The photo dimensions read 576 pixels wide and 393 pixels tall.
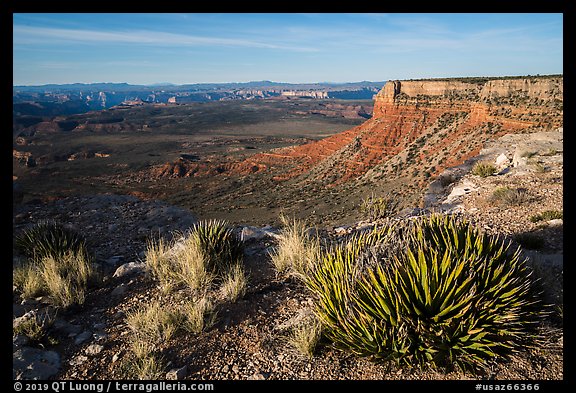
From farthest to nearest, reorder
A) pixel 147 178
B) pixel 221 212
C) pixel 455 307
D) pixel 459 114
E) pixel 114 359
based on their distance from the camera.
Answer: pixel 147 178 < pixel 459 114 < pixel 221 212 < pixel 114 359 < pixel 455 307

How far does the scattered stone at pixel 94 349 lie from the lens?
3.95 metres

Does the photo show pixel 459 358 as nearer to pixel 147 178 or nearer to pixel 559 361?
pixel 559 361

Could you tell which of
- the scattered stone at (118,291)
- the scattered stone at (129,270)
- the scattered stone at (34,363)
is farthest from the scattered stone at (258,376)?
the scattered stone at (129,270)

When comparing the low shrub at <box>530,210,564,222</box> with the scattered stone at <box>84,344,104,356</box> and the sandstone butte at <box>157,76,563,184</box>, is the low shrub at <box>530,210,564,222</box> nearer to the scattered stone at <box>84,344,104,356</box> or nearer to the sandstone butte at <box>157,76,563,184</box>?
the scattered stone at <box>84,344,104,356</box>

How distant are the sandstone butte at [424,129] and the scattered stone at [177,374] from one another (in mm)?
24348

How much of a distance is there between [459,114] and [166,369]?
3563 centimetres

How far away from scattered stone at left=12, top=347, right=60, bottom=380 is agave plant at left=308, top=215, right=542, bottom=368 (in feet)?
10.2

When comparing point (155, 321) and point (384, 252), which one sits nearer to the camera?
point (384, 252)

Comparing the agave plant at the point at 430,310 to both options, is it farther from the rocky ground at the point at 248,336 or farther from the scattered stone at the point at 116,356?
the scattered stone at the point at 116,356

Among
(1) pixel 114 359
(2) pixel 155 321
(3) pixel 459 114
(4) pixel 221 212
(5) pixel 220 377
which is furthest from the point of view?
(3) pixel 459 114

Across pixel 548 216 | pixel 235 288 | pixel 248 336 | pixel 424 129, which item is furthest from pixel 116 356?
pixel 424 129

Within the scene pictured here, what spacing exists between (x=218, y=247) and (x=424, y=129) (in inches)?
1315

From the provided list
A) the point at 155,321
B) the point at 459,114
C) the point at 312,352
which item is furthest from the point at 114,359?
the point at 459,114
